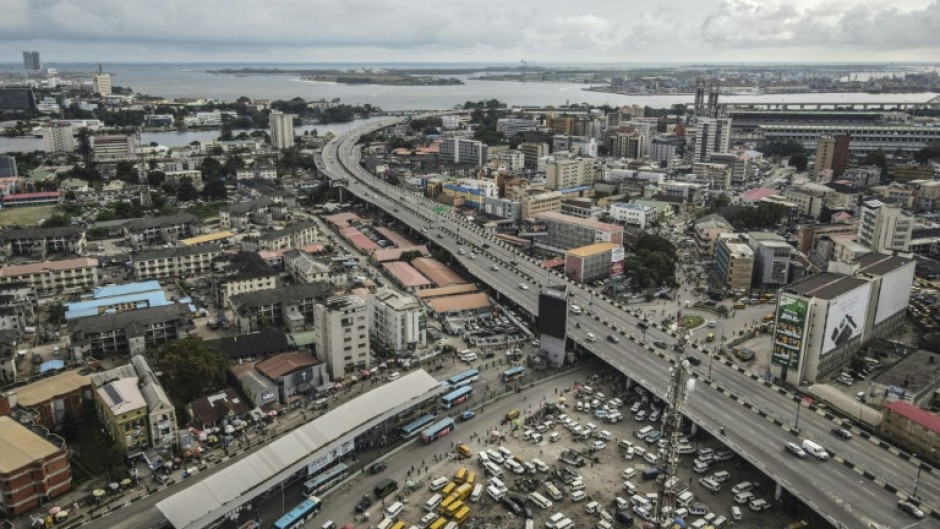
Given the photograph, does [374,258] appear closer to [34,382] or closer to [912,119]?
[34,382]

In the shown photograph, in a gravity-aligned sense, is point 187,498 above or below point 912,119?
below

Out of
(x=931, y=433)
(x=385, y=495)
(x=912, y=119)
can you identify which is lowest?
(x=385, y=495)

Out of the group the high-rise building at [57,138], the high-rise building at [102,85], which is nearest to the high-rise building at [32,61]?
the high-rise building at [102,85]

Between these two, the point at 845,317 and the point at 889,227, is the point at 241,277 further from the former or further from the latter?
the point at 889,227

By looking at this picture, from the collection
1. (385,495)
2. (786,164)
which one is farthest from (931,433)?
(786,164)

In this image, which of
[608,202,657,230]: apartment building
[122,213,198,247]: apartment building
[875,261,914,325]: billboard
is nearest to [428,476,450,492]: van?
[875,261,914,325]: billboard

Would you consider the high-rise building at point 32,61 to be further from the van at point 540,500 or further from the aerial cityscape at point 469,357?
the van at point 540,500

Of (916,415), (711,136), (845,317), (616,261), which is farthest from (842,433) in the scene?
(711,136)

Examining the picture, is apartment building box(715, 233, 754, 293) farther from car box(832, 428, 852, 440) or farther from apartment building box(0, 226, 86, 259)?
apartment building box(0, 226, 86, 259)
